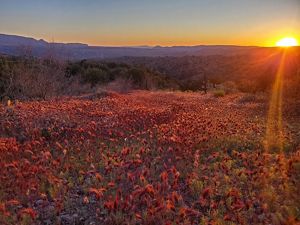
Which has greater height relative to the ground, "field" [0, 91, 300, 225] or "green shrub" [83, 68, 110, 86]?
"field" [0, 91, 300, 225]

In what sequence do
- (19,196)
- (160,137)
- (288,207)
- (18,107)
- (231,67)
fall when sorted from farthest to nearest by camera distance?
(231,67)
(18,107)
(160,137)
(19,196)
(288,207)

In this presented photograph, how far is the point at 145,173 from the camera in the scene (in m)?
6.49

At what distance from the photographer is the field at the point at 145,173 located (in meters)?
5.38

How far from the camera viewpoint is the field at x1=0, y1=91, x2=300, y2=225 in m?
5.38

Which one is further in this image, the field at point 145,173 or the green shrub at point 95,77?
the green shrub at point 95,77

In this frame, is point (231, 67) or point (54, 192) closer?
point (54, 192)

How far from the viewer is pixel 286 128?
37.3ft

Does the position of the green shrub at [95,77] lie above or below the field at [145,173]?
below

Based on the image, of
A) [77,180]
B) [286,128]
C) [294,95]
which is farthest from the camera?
[294,95]

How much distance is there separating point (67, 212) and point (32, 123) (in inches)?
203

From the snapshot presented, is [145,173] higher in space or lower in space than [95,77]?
higher

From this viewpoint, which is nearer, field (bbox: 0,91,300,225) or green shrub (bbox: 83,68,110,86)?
field (bbox: 0,91,300,225)

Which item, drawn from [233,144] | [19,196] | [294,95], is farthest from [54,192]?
[294,95]

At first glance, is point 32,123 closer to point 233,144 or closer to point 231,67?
point 233,144
